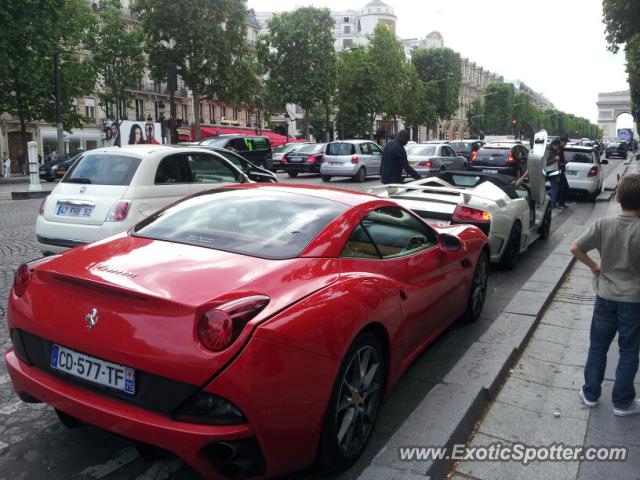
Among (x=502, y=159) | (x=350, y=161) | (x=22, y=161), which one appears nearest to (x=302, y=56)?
(x=22, y=161)

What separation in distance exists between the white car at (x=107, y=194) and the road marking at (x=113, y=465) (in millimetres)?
4166

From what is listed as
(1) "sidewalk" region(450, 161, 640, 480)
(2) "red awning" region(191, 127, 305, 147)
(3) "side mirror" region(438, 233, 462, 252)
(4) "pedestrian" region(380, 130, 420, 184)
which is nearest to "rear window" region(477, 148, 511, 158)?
(4) "pedestrian" region(380, 130, 420, 184)

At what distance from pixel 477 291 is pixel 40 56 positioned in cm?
2938

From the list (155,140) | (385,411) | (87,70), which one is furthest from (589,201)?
(87,70)

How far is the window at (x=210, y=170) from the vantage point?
851cm

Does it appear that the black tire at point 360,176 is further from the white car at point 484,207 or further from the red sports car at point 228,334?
the red sports car at point 228,334

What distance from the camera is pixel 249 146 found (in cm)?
2494

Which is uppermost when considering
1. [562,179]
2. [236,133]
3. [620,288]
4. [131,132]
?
[236,133]

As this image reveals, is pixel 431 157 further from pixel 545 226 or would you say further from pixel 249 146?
pixel 545 226

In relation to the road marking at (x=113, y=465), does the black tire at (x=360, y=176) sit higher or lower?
higher

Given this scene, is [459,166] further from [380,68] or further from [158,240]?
[380,68]

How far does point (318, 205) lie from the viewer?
3.75m

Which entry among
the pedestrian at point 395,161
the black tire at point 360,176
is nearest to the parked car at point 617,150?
the black tire at point 360,176

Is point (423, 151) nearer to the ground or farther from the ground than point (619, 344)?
farther from the ground
